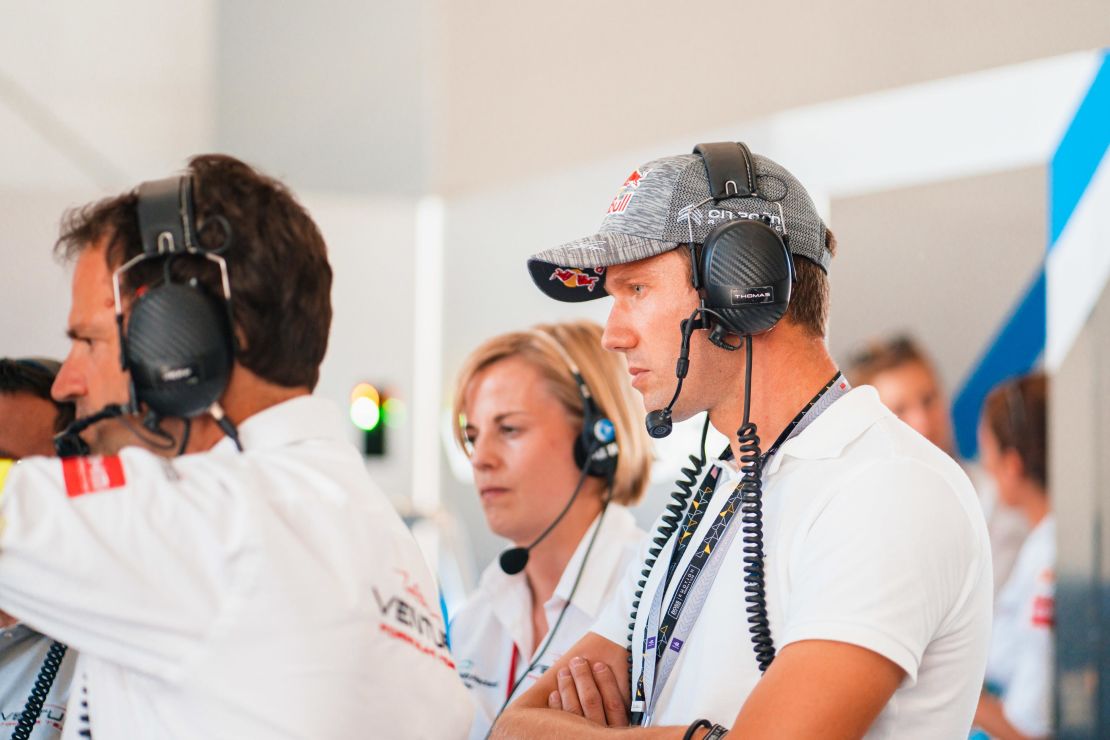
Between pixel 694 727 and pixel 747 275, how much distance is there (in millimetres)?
555

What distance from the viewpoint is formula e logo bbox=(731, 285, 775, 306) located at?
147 cm

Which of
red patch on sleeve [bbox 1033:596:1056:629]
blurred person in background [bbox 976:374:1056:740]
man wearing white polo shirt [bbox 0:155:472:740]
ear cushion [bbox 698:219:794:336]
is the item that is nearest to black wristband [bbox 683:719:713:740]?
man wearing white polo shirt [bbox 0:155:472:740]

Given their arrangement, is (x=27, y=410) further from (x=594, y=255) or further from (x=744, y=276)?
(x=744, y=276)

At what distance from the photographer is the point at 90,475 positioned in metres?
1.09

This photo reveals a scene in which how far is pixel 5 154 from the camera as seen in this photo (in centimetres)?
204

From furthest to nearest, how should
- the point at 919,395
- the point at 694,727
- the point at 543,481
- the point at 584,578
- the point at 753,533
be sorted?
the point at 919,395
the point at 543,481
the point at 584,578
the point at 753,533
the point at 694,727

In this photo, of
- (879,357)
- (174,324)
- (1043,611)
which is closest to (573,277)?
(174,324)

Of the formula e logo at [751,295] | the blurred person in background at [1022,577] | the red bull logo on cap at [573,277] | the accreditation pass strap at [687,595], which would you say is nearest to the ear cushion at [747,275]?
the formula e logo at [751,295]

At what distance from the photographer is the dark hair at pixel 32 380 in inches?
70.6

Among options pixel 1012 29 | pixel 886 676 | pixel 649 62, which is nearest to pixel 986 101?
pixel 1012 29

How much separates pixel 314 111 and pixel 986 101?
2750 mm

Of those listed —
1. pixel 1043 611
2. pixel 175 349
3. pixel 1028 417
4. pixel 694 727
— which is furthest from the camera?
pixel 1028 417

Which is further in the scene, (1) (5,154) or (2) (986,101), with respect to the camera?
(2) (986,101)

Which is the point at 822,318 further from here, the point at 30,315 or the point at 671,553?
the point at 30,315
